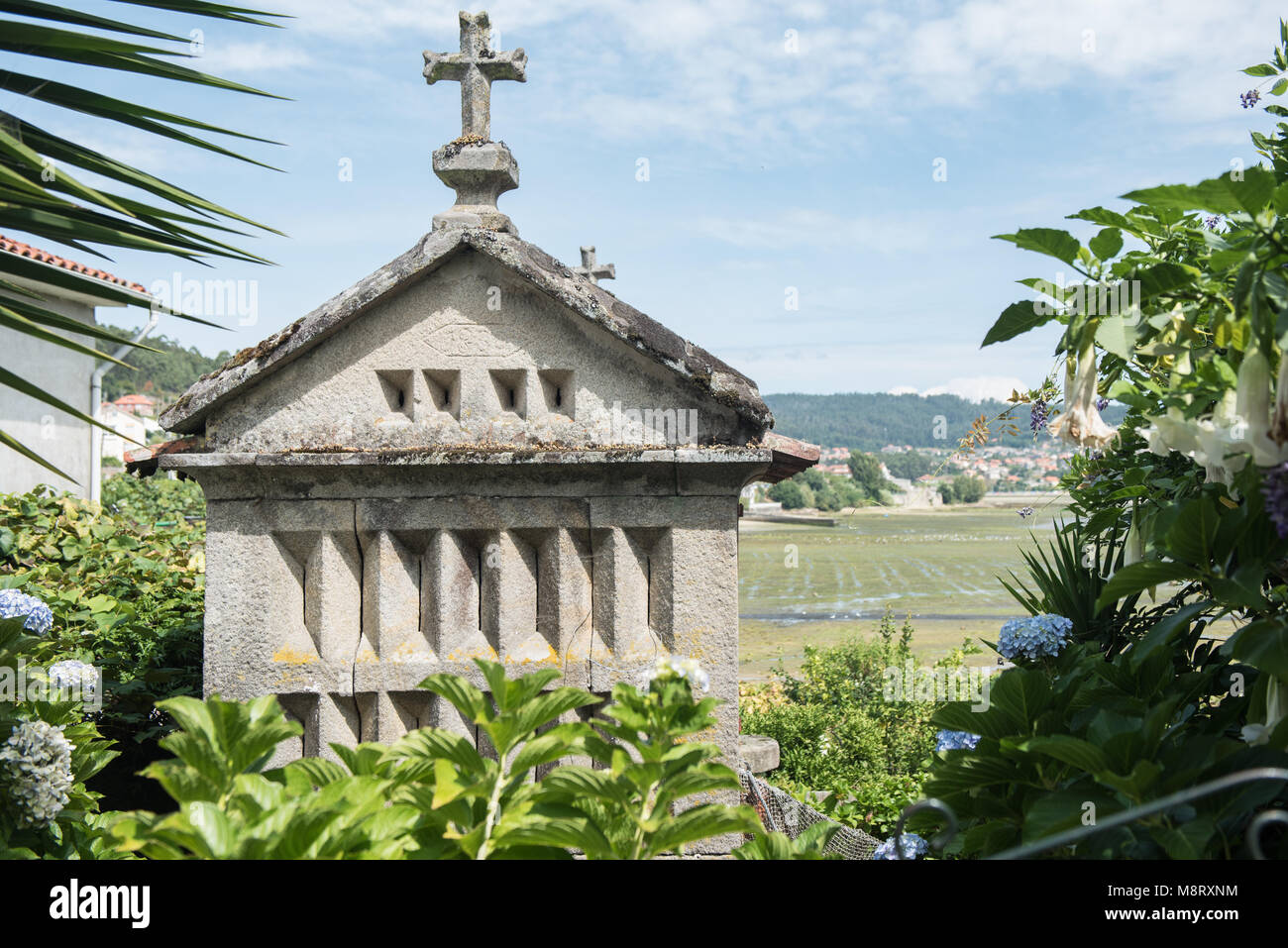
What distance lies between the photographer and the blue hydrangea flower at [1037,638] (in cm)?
336

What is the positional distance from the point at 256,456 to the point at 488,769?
82.2 inches

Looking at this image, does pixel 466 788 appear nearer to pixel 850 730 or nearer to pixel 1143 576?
pixel 1143 576

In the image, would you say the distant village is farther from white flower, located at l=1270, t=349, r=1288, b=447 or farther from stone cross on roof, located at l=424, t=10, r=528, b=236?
white flower, located at l=1270, t=349, r=1288, b=447

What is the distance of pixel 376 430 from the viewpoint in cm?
362

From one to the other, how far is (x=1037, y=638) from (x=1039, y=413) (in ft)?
3.88

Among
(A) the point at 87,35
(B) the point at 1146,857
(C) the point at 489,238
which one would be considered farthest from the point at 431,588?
(B) the point at 1146,857

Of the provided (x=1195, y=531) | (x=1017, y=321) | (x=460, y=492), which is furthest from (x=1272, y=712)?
(x=460, y=492)

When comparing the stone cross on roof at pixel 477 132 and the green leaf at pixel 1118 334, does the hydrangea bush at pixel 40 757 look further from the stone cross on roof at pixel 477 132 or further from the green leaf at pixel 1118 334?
the green leaf at pixel 1118 334

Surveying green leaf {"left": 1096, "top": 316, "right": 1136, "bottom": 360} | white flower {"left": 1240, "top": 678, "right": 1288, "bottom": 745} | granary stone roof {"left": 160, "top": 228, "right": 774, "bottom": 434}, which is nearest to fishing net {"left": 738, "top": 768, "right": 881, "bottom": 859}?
granary stone roof {"left": 160, "top": 228, "right": 774, "bottom": 434}

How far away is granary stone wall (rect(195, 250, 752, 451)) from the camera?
3.61 m

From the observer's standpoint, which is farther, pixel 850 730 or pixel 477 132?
pixel 850 730

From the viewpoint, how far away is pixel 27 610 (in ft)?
11.6

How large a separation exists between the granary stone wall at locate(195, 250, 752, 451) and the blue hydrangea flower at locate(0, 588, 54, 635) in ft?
3.01

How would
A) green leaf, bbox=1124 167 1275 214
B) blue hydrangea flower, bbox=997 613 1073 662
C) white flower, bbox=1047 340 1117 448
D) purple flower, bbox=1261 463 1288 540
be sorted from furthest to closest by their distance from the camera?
blue hydrangea flower, bbox=997 613 1073 662 < white flower, bbox=1047 340 1117 448 < green leaf, bbox=1124 167 1275 214 < purple flower, bbox=1261 463 1288 540
